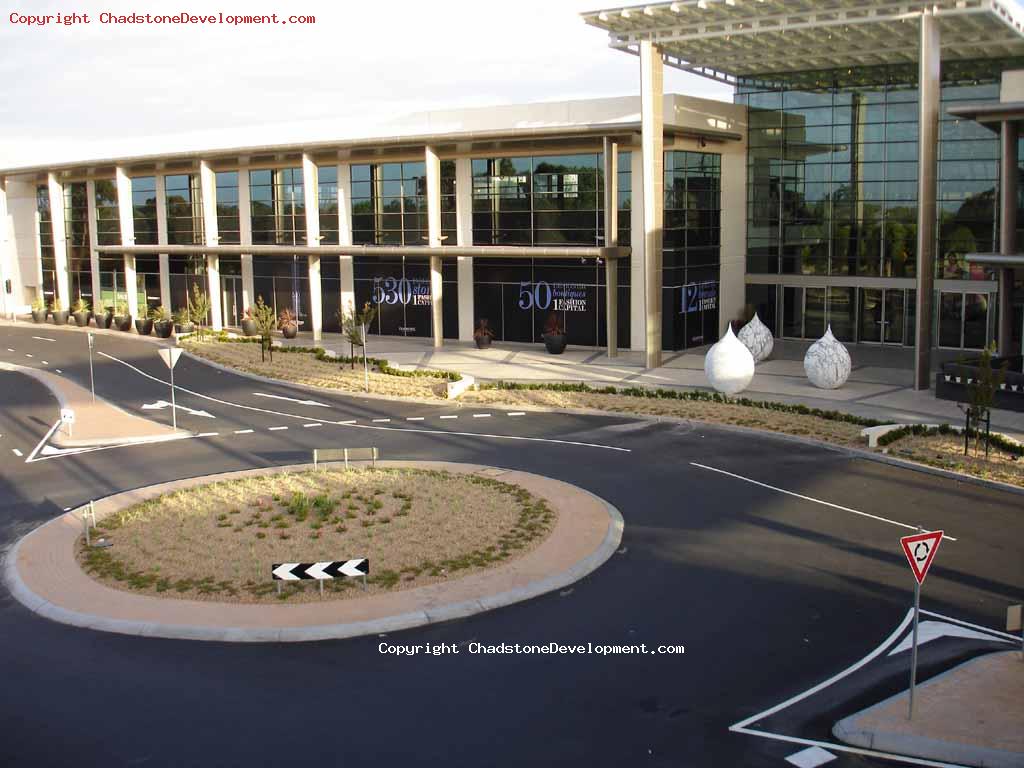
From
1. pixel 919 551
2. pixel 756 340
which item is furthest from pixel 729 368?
pixel 919 551

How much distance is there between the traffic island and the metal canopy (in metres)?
22.3

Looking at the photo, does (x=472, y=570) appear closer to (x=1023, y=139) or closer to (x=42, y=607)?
(x=42, y=607)

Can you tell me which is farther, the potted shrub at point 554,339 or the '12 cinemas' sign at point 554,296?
the '12 cinemas' sign at point 554,296

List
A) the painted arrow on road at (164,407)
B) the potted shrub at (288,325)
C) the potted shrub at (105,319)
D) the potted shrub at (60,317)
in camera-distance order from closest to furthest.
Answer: the painted arrow on road at (164,407), the potted shrub at (288,325), the potted shrub at (105,319), the potted shrub at (60,317)

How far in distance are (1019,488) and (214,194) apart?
40.5 m

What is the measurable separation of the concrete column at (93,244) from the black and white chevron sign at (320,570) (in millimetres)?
46555

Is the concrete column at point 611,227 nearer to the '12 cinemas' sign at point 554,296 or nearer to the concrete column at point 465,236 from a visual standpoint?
the '12 cinemas' sign at point 554,296

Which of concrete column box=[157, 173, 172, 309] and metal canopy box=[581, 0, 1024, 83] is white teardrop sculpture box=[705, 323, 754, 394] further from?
concrete column box=[157, 173, 172, 309]

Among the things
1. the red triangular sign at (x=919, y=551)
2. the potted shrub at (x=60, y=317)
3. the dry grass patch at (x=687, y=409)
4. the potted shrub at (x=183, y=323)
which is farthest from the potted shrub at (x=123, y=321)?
the red triangular sign at (x=919, y=551)

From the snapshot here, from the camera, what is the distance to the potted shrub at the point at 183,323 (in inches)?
1866

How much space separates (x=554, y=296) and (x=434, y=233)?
212 inches

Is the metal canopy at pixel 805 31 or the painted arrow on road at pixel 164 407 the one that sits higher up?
the metal canopy at pixel 805 31

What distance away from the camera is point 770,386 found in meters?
31.5

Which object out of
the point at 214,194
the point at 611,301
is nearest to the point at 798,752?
the point at 611,301
